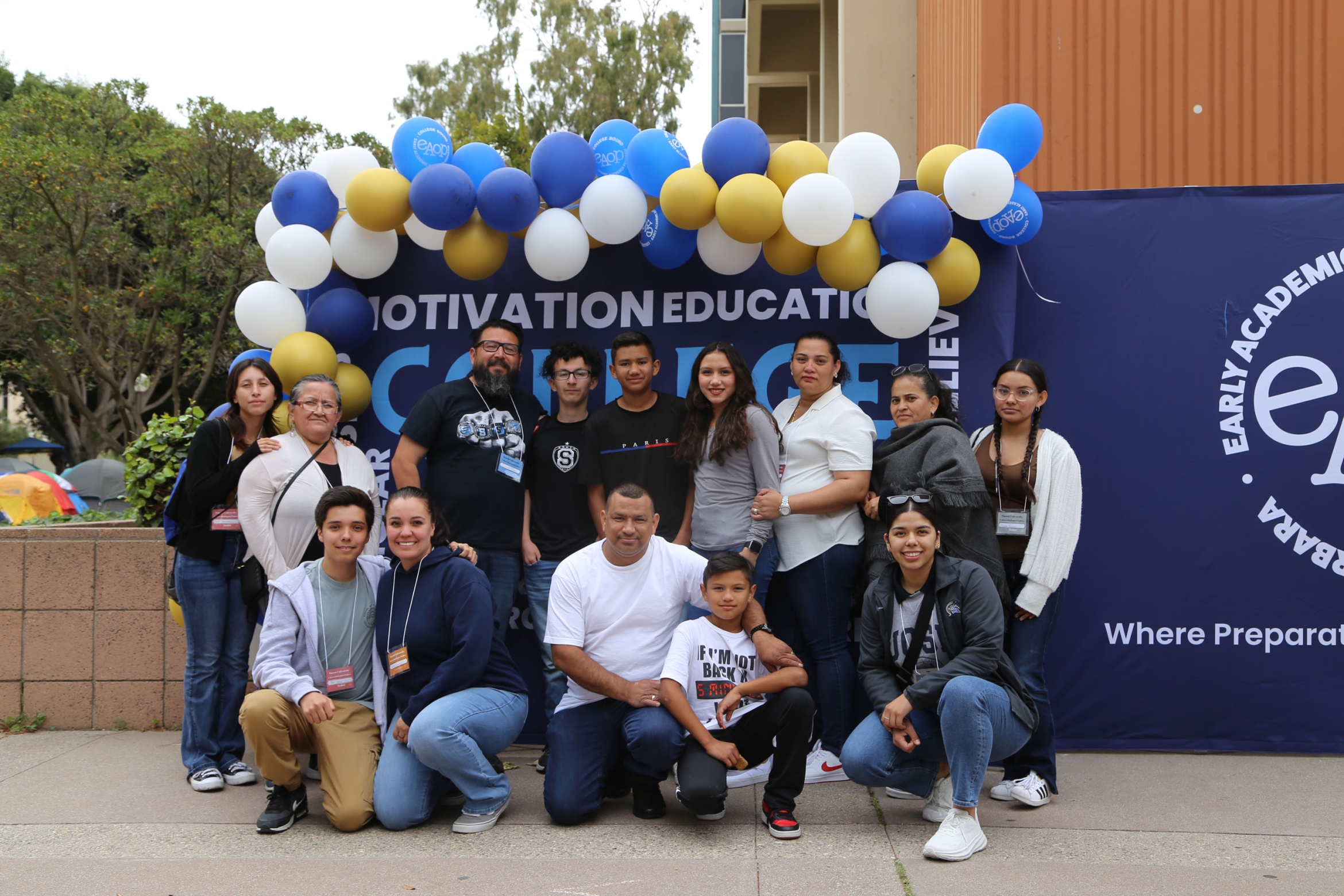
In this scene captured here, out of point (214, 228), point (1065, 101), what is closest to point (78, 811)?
point (1065, 101)

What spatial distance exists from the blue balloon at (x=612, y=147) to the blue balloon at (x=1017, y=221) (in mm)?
1754

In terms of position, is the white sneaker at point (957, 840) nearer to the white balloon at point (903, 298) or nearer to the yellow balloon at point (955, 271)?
the white balloon at point (903, 298)

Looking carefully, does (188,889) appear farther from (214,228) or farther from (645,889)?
(214,228)

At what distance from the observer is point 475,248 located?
476 cm

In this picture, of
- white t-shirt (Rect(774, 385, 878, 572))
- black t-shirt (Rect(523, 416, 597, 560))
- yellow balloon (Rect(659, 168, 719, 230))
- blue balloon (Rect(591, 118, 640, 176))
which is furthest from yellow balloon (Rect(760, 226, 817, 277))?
black t-shirt (Rect(523, 416, 597, 560))

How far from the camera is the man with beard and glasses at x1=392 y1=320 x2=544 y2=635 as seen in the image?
4.56 m

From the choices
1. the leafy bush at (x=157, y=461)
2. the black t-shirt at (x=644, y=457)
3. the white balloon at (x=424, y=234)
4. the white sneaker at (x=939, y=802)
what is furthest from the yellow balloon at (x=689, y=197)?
the leafy bush at (x=157, y=461)

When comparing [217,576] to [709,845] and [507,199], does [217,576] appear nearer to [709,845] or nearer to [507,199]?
[507,199]

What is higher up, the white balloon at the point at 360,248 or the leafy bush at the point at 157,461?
the white balloon at the point at 360,248

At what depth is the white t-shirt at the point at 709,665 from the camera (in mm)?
3783

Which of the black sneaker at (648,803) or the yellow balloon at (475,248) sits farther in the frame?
the yellow balloon at (475,248)

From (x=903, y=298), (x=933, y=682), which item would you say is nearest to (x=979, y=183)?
(x=903, y=298)

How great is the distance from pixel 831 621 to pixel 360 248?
2.85 meters

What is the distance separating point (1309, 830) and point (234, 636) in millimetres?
4407
